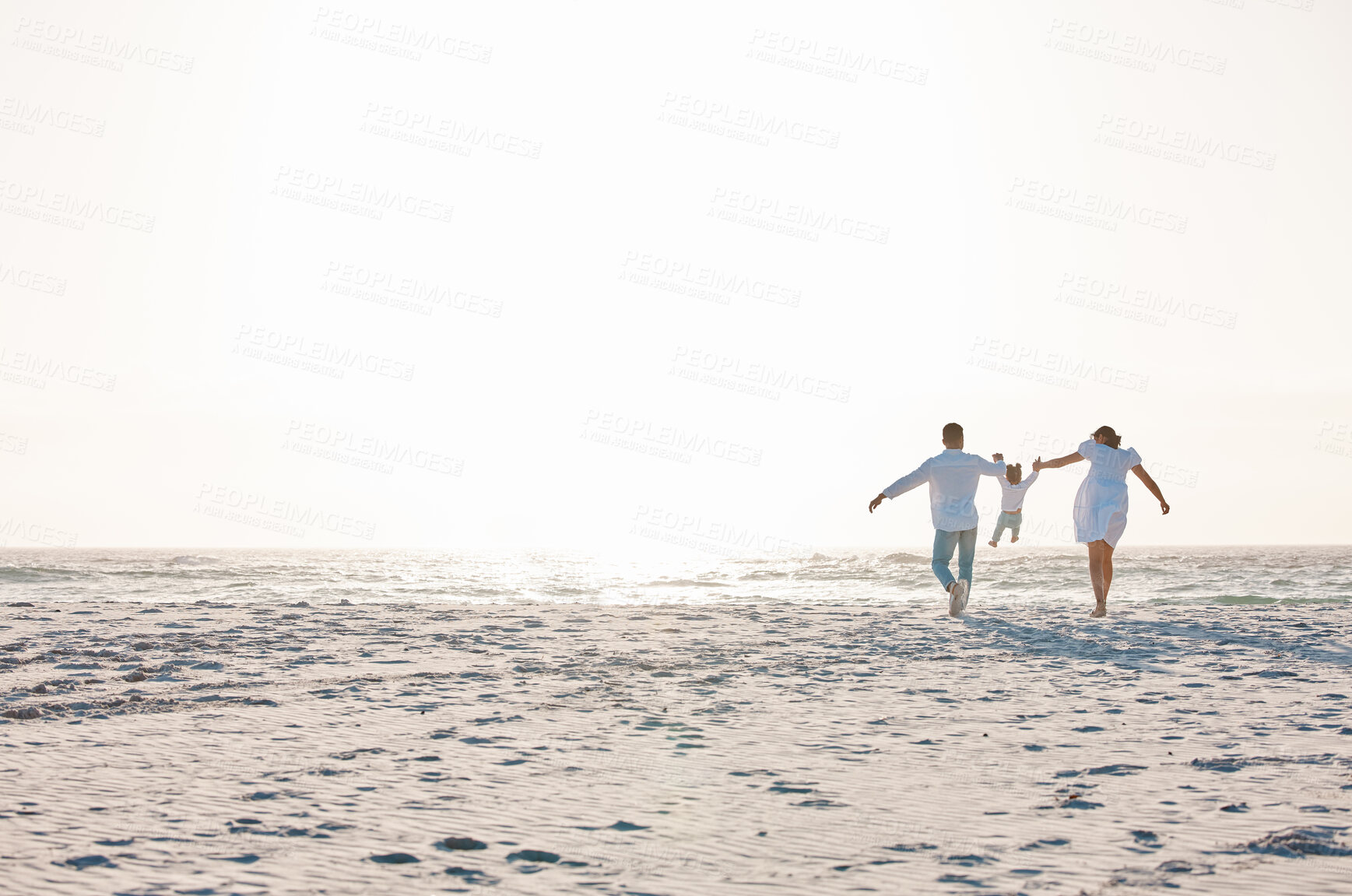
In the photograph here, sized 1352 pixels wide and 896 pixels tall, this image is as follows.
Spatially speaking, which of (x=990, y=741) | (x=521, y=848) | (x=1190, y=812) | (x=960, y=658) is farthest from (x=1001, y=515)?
(x=521, y=848)

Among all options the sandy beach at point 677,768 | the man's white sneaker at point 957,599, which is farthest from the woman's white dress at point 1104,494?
the sandy beach at point 677,768

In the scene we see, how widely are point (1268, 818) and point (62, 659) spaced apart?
8343 mm

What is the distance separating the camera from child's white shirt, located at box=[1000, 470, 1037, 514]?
14468mm

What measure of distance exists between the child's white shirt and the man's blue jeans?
2.48 meters

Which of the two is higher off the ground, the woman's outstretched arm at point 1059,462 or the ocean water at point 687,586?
the woman's outstretched arm at point 1059,462

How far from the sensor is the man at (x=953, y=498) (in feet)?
37.8

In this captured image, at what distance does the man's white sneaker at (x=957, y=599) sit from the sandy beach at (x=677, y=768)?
8.79 ft

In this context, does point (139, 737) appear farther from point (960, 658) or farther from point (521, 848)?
point (960, 658)

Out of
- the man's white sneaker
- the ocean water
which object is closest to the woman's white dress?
the man's white sneaker

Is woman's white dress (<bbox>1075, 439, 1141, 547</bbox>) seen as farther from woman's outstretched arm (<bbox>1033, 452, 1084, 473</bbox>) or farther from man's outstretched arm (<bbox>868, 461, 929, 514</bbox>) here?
man's outstretched arm (<bbox>868, 461, 929, 514</bbox>)

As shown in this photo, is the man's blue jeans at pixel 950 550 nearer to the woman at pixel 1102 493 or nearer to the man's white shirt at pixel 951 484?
the man's white shirt at pixel 951 484

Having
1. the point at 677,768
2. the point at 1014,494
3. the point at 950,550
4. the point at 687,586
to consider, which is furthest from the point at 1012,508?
the point at 677,768

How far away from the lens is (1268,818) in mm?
3596

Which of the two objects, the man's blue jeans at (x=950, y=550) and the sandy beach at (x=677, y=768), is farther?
the man's blue jeans at (x=950, y=550)
